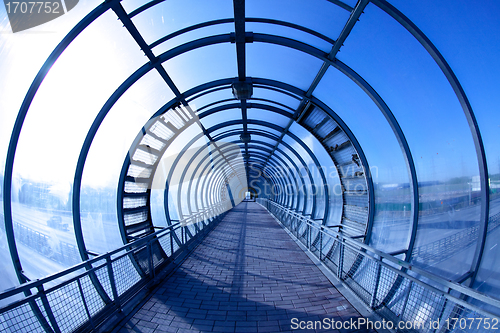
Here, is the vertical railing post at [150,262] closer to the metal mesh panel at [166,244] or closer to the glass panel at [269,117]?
the metal mesh panel at [166,244]

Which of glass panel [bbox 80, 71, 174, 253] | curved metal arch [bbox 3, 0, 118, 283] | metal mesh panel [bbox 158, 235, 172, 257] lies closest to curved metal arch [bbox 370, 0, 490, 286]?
curved metal arch [bbox 3, 0, 118, 283]

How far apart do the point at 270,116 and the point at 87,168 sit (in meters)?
6.22

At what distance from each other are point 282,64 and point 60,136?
523cm

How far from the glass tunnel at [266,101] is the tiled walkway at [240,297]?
1.79ft

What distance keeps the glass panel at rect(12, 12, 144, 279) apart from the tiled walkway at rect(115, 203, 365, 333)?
2359 millimetres

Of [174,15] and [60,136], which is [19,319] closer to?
[60,136]

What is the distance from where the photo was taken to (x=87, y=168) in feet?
18.3

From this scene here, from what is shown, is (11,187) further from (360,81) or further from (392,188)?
(392,188)

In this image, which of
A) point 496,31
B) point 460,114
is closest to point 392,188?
point 460,114

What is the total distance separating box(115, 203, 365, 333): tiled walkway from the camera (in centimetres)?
333

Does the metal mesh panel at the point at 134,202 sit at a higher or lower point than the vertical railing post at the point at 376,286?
higher

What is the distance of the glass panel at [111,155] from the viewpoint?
5484mm

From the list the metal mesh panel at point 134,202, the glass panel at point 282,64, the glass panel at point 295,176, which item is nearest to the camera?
the glass panel at point 282,64

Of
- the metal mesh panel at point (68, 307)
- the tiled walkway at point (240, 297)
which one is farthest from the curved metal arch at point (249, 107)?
the metal mesh panel at point (68, 307)
